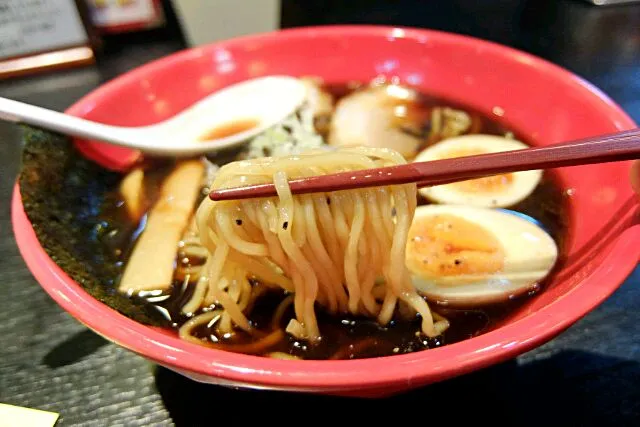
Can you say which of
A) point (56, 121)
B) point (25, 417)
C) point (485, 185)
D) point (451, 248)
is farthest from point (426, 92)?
point (25, 417)

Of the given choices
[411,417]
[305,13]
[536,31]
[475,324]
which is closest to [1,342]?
[411,417]

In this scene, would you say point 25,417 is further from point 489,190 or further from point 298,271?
point 489,190

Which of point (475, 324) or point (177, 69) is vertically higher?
point (177, 69)

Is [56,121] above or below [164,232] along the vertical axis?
above

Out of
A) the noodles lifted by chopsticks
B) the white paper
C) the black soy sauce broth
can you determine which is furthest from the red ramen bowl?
the white paper

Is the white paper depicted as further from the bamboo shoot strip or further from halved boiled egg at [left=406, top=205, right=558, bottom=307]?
halved boiled egg at [left=406, top=205, right=558, bottom=307]

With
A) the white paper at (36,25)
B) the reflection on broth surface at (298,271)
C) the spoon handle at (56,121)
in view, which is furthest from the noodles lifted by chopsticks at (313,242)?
the white paper at (36,25)

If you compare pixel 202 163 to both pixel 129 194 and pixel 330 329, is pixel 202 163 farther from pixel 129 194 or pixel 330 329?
pixel 330 329
